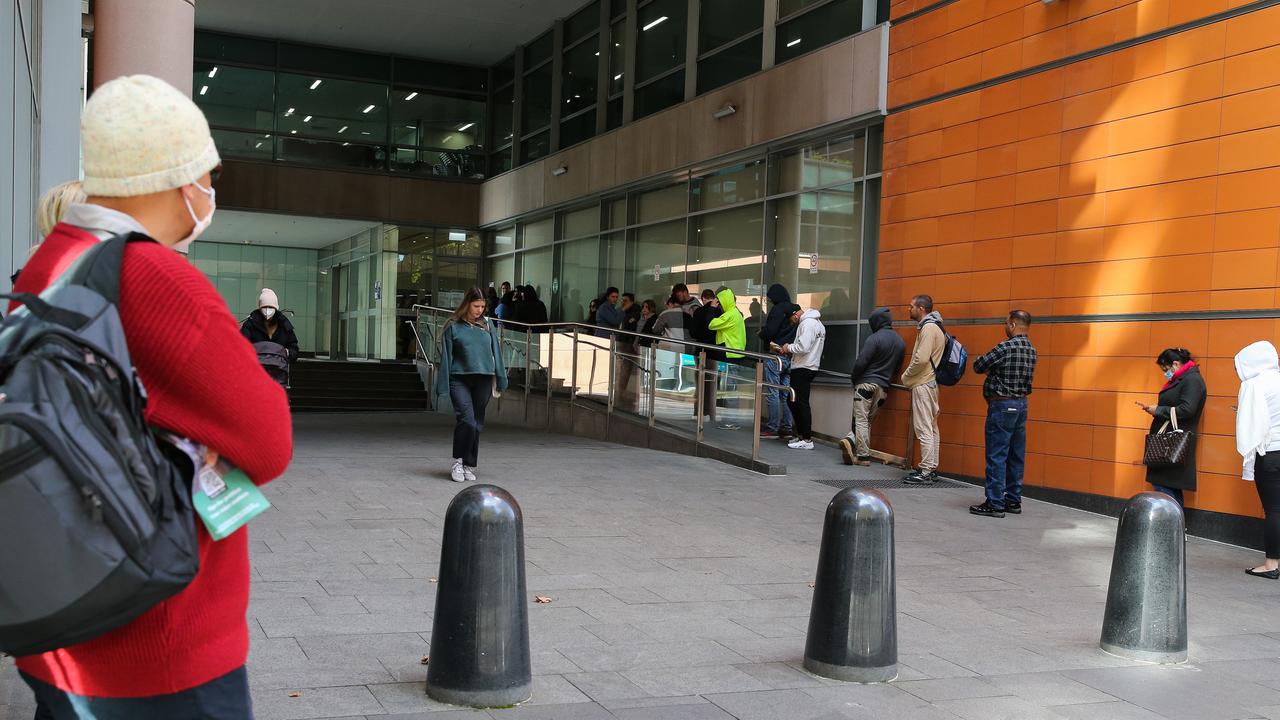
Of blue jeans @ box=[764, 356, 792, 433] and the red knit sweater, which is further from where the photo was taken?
blue jeans @ box=[764, 356, 792, 433]

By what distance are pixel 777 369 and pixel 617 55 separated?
35.4 feet

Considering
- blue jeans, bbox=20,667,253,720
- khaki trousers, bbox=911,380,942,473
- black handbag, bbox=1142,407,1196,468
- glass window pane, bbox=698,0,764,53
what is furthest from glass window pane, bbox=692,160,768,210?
blue jeans, bbox=20,667,253,720

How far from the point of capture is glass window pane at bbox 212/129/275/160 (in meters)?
26.7

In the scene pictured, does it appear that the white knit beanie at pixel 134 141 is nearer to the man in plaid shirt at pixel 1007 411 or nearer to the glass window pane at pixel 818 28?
the man in plaid shirt at pixel 1007 411

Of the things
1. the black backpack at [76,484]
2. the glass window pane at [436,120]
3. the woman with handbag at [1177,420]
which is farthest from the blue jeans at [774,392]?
the glass window pane at [436,120]

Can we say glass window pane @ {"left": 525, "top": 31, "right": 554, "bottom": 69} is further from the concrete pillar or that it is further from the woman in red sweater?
the woman in red sweater

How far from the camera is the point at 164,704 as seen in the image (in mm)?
1834

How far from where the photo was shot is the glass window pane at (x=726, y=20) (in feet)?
57.6

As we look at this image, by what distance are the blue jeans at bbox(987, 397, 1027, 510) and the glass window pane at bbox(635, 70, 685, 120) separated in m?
10.7

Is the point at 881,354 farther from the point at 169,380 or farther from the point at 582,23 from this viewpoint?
the point at 582,23

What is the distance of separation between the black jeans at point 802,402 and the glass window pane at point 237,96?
17.5 metres

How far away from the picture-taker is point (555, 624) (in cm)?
585

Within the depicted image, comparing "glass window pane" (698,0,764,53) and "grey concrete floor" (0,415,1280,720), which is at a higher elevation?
"glass window pane" (698,0,764,53)

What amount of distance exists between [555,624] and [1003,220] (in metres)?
8.07
